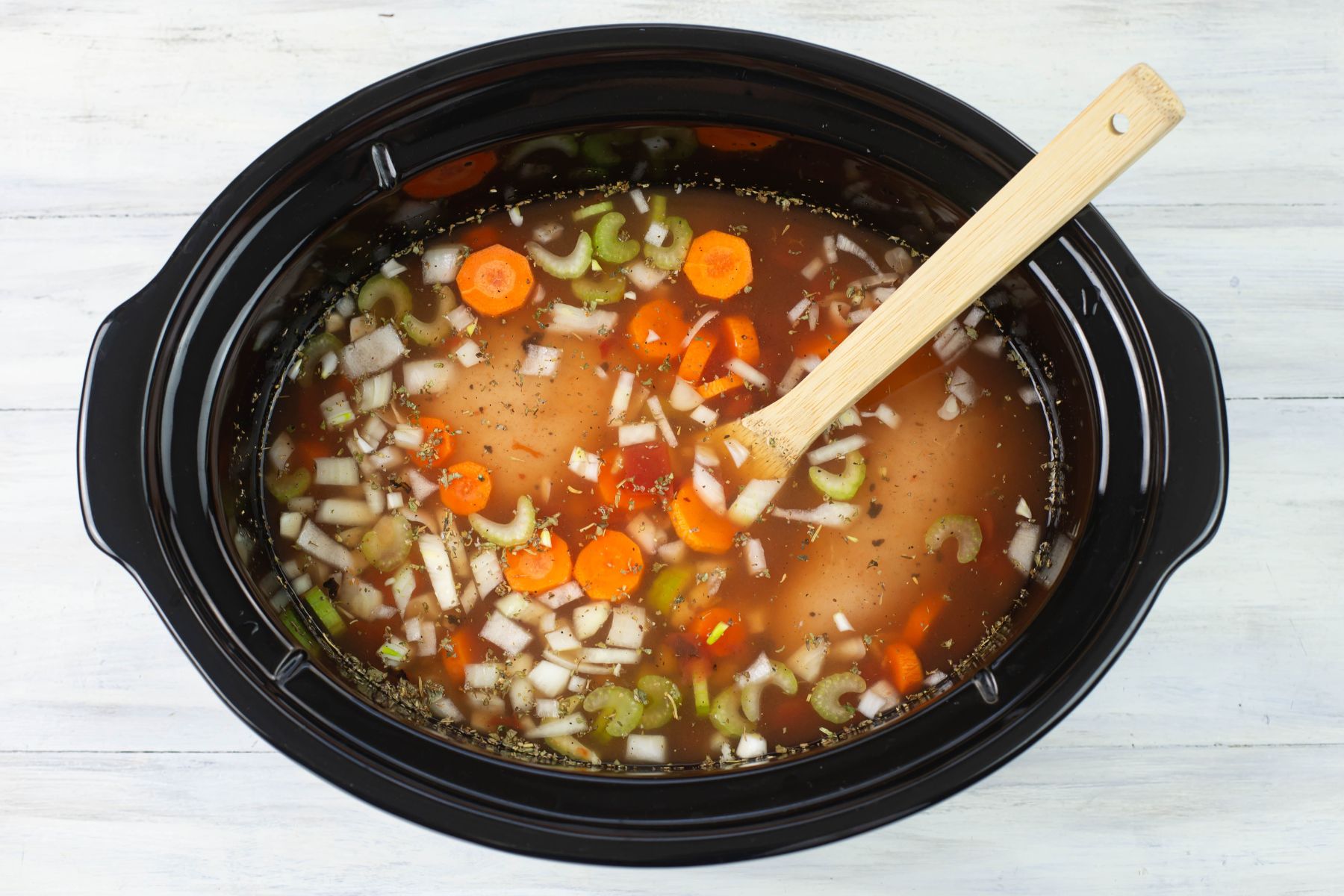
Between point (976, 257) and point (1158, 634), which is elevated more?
point (976, 257)

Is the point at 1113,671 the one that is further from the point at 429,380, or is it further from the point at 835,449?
the point at 429,380

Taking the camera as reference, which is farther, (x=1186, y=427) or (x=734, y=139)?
(x=734, y=139)

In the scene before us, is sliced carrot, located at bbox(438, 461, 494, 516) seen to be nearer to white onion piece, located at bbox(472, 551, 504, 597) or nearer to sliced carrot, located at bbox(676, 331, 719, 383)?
white onion piece, located at bbox(472, 551, 504, 597)

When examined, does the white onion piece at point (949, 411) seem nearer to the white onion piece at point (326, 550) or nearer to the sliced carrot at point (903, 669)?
the sliced carrot at point (903, 669)

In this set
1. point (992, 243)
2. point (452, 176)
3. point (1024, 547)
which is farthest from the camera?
point (1024, 547)

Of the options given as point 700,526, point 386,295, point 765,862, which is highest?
point 386,295

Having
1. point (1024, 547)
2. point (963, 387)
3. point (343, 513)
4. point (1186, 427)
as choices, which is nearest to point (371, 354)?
point (343, 513)

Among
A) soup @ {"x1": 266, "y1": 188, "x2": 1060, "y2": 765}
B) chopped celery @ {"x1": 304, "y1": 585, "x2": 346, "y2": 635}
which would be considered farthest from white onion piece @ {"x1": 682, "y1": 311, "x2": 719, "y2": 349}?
chopped celery @ {"x1": 304, "y1": 585, "x2": 346, "y2": 635}

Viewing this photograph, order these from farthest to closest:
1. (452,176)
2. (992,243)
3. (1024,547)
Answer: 1. (1024,547)
2. (452,176)
3. (992,243)
